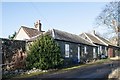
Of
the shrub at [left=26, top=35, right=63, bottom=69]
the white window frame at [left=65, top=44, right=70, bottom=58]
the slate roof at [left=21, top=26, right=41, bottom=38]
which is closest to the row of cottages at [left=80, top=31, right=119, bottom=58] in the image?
the slate roof at [left=21, top=26, right=41, bottom=38]

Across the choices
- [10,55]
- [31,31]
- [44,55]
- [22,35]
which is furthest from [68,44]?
[10,55]

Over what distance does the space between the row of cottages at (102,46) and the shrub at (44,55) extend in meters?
24.8

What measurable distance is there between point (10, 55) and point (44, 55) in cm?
416

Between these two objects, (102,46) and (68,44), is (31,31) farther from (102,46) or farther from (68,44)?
(102,46)

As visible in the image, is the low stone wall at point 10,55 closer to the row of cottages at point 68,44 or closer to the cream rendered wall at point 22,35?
the row of cottages at point 68,44

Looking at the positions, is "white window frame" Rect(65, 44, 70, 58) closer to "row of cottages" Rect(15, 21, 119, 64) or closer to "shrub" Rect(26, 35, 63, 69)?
"row of cottages" Rect(15, 21, 119, 64)

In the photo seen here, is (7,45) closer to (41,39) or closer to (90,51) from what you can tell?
(41,39)

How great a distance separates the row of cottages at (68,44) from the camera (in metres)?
34.9

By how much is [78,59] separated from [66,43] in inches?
212

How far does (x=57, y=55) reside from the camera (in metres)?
27.4

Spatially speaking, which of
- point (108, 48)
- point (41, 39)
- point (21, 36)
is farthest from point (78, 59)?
point (108, 48)

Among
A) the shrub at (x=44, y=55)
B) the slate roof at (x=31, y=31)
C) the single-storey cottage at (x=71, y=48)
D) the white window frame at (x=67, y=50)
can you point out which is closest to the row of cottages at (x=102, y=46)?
the single-storey cottage at (x=71, y=48)

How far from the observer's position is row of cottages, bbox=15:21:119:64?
34.9 metres

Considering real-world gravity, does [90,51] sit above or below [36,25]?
below
